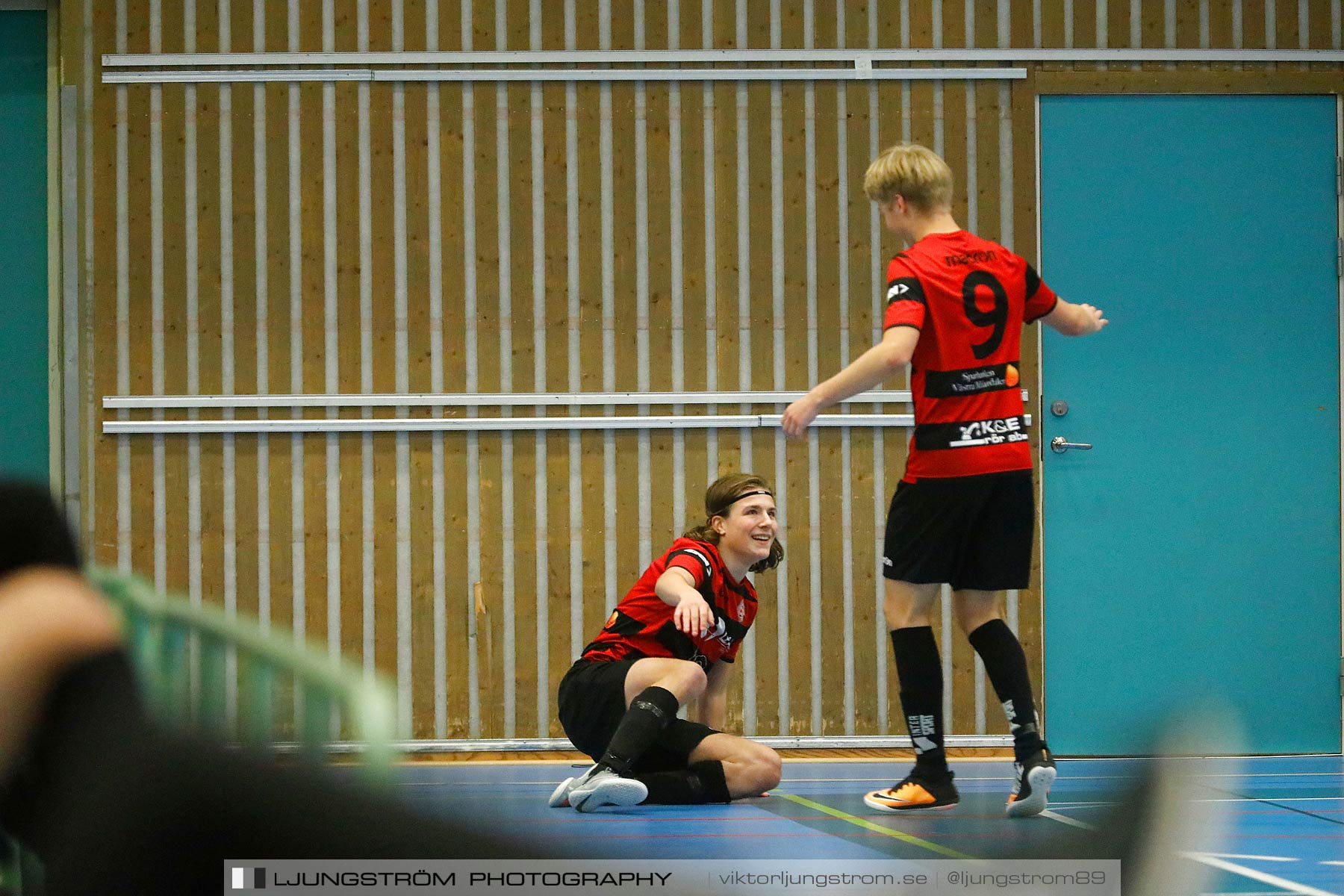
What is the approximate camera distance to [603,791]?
374 centimetres

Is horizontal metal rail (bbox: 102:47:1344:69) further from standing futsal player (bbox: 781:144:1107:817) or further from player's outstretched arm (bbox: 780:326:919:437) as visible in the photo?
player's outstretched arm (bbox: 780:326:919:437)

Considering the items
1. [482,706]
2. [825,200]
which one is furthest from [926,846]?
[825,200]

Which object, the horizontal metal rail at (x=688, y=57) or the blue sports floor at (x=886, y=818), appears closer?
the blue sports floor at (x=886, y=818)

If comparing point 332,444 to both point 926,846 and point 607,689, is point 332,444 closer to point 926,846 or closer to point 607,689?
point 607,689

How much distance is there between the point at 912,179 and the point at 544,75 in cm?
288

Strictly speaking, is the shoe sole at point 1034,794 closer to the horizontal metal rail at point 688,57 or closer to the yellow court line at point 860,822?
the yellow court line at point 860,822

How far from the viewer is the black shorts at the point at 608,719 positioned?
4184 mm

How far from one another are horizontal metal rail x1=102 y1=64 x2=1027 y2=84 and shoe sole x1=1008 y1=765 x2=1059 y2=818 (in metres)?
3.70

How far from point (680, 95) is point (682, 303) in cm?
96

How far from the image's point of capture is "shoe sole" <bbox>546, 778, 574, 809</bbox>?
355cm

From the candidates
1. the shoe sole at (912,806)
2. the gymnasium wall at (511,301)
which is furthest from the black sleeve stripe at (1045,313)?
the gymnasium wall at (511,301)

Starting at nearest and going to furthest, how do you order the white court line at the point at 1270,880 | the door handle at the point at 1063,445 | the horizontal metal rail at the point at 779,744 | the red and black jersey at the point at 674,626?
1. the white court line at the point at 1270,880
2. the red and black jersey at the point at 674,626
3. the horizontal metal rail at the point at 779,744
4. the door handle at the point at 1063,445

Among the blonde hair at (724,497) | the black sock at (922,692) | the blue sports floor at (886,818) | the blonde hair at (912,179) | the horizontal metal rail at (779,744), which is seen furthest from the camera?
the horizontal metal rail at (779,744)

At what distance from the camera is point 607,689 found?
165 inches
